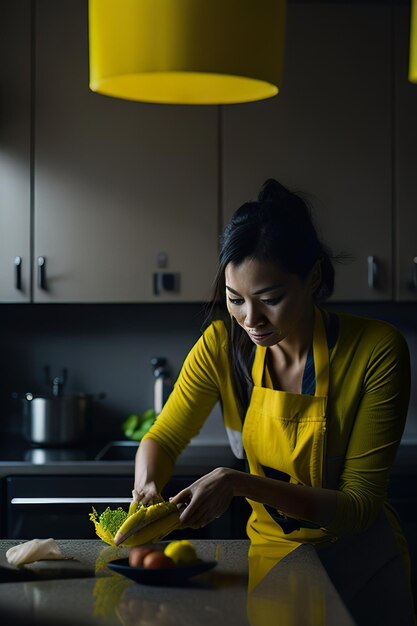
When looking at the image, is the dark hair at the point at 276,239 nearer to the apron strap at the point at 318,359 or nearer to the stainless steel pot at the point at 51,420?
the apron strap at the point at 318,359

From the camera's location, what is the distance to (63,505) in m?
2.95

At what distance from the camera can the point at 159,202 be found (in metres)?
3.24

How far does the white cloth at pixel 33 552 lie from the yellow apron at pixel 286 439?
0.47 meters

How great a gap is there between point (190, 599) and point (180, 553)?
0.35 ft

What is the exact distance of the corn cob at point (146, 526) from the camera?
1.70 m

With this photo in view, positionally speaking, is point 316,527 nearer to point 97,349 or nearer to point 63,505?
point 63,505

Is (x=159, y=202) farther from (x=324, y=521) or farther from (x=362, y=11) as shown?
(x=324, y=521)

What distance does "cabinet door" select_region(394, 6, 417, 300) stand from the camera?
10.6 feet

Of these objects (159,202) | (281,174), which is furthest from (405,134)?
(159,202)

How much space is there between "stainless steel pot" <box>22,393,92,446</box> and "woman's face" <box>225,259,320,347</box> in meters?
1.38

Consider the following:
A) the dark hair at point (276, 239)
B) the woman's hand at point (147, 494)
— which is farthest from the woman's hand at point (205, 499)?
the dark hair at point (276, 239)

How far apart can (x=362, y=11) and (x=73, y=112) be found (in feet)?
3.54

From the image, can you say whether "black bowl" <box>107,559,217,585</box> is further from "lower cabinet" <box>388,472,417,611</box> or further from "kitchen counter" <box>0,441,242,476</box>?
"lower cabinet" <box>388,472,417,611</box>

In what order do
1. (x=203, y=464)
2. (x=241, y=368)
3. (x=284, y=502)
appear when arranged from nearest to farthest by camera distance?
(x=284, y=502) → (x=241, y=368) → (x=203, y=464)
